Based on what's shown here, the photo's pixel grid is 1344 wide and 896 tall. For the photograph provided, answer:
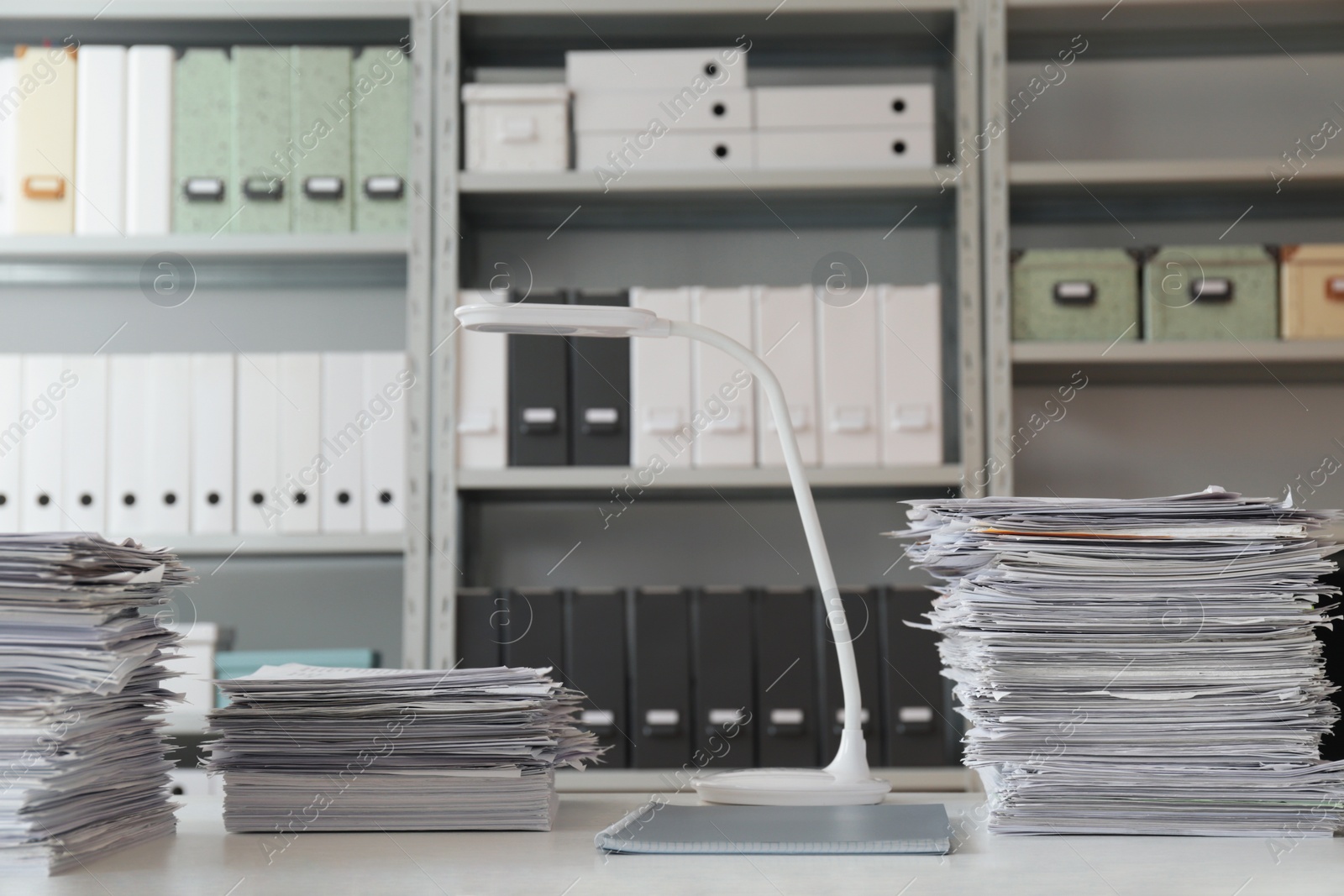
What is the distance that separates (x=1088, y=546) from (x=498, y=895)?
46 centimetres

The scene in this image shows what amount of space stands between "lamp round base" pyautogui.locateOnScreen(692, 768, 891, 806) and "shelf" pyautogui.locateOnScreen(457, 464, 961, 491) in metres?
1.02

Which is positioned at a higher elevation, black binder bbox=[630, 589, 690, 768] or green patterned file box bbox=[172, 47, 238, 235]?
green patterned file box bbox=[172, 47, 238, 235]

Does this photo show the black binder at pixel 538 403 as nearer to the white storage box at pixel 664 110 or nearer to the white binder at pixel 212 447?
the white storage box at pixel 664 110

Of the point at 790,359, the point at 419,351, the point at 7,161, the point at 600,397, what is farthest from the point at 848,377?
the point at 7,161

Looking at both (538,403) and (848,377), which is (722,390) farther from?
(538,403)

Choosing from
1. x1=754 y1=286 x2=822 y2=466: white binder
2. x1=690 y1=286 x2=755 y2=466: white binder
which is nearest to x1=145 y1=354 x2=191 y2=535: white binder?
x1=690 y1=286 x2=755 y2=466: white binder

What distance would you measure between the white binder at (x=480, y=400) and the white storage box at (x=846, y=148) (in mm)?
590

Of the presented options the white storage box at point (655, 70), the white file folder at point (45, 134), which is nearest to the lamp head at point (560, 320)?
the white storage box at point (655, 70)

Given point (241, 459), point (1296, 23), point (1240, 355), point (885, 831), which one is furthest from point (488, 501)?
point (1296, 23)

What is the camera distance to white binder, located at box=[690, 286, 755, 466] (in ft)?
6.51

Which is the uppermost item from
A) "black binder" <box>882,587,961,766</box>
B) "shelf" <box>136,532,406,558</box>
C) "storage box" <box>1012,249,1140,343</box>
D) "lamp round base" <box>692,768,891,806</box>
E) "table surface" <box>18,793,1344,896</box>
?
"storage box" <box>1012,249,1140,343</box>

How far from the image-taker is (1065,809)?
31.8 inches

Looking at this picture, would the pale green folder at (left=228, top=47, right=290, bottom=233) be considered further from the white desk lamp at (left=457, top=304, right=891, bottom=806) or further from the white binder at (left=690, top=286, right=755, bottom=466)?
the white desk lamp at (left=457, top=304, right=891, bottom=806)

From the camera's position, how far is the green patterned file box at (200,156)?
2039 mm
